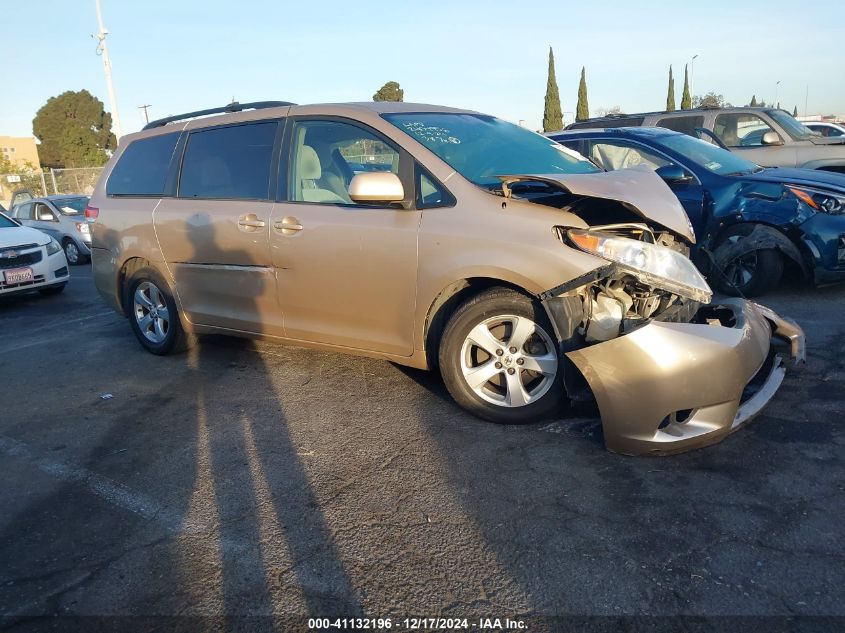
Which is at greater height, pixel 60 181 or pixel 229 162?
pixel 229 162

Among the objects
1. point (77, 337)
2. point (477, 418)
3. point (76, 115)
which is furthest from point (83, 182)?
point (76, 115)

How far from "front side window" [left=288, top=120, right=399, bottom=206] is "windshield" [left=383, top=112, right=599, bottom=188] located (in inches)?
10.8

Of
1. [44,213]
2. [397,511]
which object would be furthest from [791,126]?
[44,213]

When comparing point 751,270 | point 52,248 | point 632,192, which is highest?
point 632,192

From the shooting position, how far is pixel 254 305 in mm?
4820

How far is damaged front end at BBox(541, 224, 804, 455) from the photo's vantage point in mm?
3113

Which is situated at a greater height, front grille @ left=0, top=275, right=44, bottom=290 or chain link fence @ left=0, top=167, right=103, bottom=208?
chain link fence @ left=0, top=167, right=103, bottom=208

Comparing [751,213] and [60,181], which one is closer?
[751,213]

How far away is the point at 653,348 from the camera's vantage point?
3113 millimetres

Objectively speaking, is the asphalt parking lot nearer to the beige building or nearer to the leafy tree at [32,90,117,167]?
the leafy tree at [32,90,117,167]

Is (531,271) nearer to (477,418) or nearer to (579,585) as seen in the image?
(477,418)

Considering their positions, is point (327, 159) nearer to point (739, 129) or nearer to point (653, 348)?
point (653, 348)

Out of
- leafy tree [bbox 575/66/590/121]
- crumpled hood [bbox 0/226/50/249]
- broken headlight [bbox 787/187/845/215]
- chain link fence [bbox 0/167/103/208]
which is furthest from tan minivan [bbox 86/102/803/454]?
leafy tree [bbox 575/66/590/121]

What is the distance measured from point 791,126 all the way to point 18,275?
1081cm
